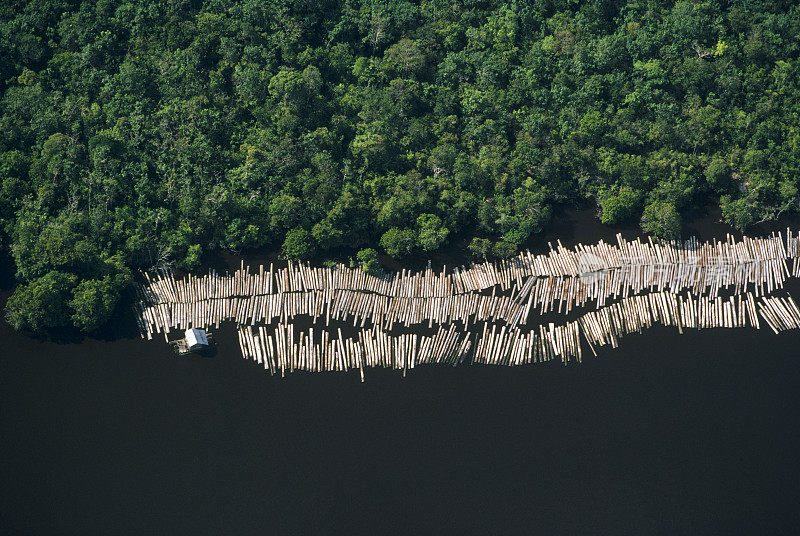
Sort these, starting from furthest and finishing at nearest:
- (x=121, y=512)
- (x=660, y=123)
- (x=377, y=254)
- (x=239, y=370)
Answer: (x=660, y=123) < (x=377, y=254) < (x=239, y=370) < (x=121, y=512)

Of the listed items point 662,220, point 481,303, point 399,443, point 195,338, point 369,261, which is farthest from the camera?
point 662,220

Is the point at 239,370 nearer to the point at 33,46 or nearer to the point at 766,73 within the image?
the point at 33,46

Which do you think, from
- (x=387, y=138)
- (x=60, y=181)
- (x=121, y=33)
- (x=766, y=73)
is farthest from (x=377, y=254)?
(x=766, y=73)

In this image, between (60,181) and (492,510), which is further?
(60,181)

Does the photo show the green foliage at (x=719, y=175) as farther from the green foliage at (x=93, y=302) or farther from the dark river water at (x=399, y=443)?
the green foliage at (x=93, y=302)

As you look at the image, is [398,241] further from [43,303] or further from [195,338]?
[43,303]

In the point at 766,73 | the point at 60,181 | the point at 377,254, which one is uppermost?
the point at 766,73

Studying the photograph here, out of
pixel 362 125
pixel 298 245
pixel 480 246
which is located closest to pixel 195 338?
pixel 298 245
